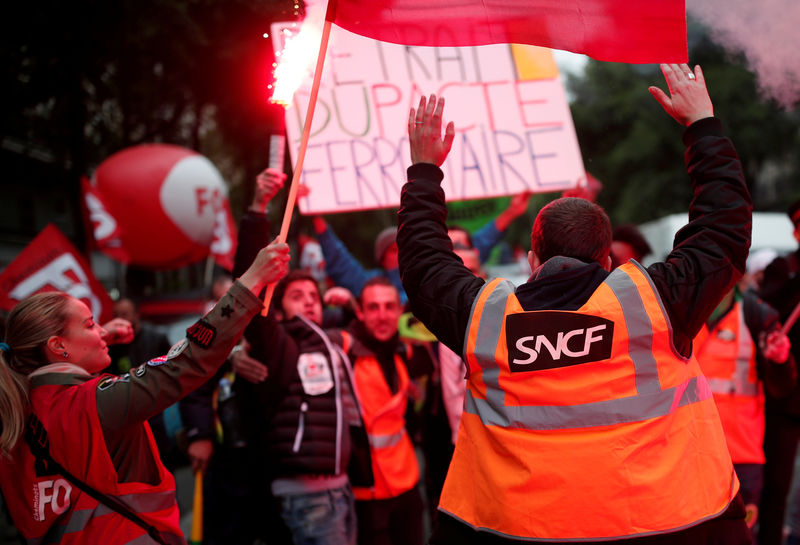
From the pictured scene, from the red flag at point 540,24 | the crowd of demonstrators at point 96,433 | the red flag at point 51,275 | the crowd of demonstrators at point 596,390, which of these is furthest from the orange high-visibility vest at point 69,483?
the red flag at point 51,275

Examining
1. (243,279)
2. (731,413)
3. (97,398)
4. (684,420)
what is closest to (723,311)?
(731,413)

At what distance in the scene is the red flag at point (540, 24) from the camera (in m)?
2.48

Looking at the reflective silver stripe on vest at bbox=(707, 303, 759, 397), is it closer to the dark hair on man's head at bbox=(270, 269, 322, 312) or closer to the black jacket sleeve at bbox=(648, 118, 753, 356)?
the black jacket sleeve at bbox=(648, 118, 753, 356)

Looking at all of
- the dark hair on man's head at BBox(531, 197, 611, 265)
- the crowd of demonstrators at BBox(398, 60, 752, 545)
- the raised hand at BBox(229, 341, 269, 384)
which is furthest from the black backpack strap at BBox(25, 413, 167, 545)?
the dark hair on man's head at BBox(531, 197, 611, 265)

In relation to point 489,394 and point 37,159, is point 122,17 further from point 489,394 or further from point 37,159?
point 37,159

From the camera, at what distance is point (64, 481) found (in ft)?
7.27

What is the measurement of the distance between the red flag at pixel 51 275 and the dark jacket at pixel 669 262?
3354mm

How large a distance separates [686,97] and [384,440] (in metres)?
2.45

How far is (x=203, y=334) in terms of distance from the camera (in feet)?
7.31

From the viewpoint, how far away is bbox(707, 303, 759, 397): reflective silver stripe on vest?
400 centimetres

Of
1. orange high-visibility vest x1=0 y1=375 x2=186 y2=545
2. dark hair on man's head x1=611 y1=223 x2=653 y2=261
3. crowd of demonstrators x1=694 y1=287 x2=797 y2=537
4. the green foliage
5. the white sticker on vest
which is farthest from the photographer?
the green foliage

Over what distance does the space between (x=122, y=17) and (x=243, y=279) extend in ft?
27.1

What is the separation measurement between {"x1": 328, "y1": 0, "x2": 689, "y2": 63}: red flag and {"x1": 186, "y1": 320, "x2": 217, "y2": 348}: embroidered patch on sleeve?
122 centimetres

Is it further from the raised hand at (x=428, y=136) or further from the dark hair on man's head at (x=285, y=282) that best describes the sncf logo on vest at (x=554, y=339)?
the dark hair on man's head at (x=285, y=282)
